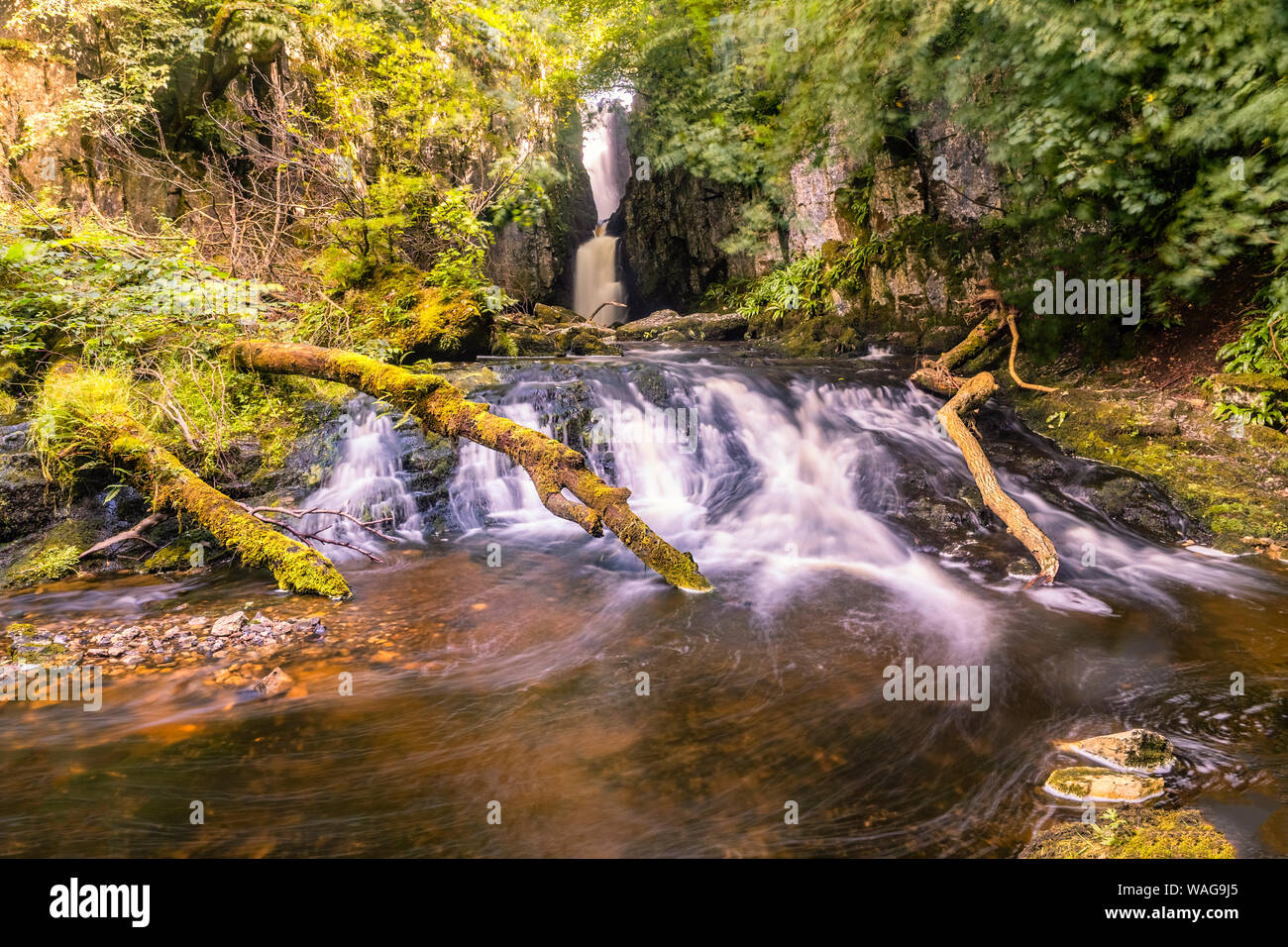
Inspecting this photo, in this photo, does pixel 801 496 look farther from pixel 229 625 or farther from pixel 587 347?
pixel 587 347

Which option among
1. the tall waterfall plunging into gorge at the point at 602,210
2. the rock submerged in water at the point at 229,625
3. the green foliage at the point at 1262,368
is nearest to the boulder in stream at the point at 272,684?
the rock submerged in water at the point at 229,625

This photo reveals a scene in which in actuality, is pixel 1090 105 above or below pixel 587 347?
above

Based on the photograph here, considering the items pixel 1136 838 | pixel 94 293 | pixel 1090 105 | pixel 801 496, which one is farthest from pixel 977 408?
pixel 94 293

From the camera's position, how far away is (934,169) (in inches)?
406

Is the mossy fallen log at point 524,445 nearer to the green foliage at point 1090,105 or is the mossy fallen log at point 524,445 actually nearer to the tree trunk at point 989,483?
the tree trunk at point 989,483

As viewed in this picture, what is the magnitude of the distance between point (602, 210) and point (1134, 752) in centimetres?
2832

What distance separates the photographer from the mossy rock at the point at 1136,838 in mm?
2098

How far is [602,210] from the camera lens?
27500 mm

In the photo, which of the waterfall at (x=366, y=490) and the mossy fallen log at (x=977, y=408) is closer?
the mossy fallen log at (x=977, y=408)

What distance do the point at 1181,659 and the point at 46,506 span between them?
883 centimetres

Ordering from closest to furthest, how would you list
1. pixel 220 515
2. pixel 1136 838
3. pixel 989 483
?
pixel 1136 838
pixel 220 515
pixel 989 483

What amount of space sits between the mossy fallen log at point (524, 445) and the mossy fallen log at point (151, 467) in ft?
4.73

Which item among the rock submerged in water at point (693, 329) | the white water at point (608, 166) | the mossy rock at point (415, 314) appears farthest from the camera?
the white water at point (608, 166)

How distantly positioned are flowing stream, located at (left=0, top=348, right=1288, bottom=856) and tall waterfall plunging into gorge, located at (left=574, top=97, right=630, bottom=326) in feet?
37.5
